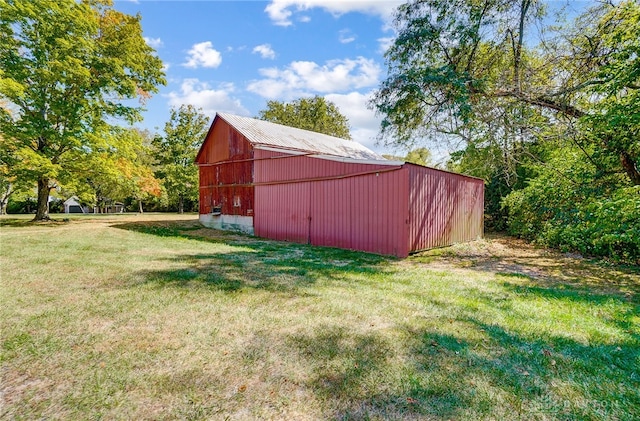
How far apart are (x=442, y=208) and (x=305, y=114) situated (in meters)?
26.6

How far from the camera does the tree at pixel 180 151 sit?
88.3ft

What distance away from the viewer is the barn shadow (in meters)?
4.89

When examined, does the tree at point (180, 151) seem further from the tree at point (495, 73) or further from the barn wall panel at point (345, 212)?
the tree at point (495, 73)

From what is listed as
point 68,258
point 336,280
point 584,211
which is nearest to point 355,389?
point 336,280

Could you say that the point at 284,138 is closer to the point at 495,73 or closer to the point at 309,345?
the point at 495,73

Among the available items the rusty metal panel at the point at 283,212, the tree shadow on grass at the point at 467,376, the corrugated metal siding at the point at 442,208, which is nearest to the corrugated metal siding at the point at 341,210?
the rusty metal panel at the point at 283,212

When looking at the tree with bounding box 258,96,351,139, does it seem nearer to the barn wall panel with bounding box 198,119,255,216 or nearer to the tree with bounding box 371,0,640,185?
the barn wall panel with bounding box 198,119,255,216

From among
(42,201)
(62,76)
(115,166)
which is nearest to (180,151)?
(42,201)

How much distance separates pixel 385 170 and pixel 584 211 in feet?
15.5

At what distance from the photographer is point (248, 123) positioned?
591 inches

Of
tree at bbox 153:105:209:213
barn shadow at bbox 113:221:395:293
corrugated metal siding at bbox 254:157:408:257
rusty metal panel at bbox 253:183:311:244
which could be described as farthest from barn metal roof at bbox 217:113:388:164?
tree at bbox 153:105:209:213

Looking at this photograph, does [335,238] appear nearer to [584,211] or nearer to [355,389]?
[584,211]

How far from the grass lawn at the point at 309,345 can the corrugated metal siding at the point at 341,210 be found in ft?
8.57

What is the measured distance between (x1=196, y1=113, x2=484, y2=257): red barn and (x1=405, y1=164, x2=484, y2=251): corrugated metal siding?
27 millimetres
